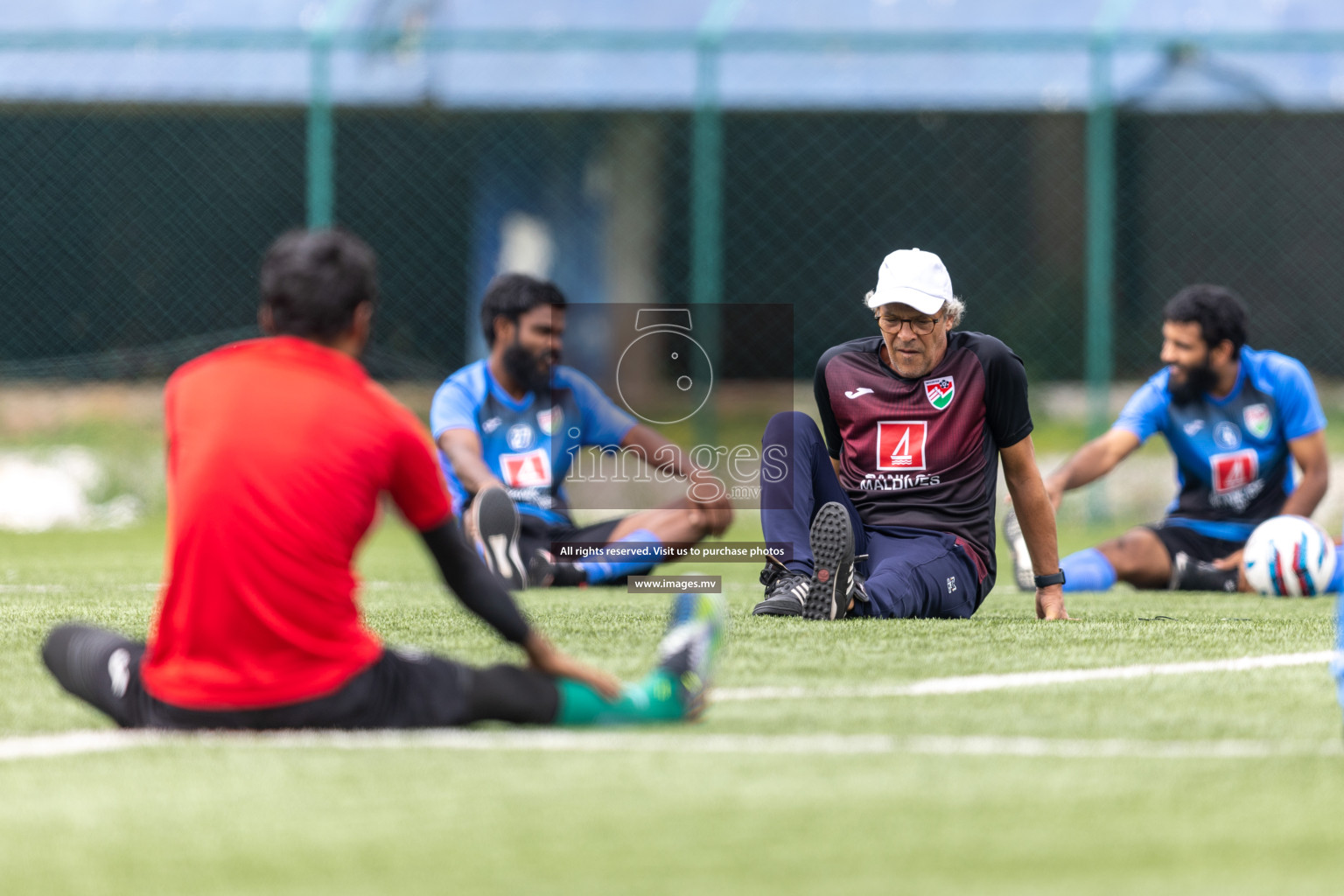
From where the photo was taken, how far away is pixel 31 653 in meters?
5.69

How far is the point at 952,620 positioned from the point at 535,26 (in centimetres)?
830

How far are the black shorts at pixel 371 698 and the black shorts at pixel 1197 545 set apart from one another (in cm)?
540

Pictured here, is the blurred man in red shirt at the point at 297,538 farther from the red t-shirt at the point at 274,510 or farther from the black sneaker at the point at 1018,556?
the black sneaker at the point at 1018,556

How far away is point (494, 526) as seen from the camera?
290 inches

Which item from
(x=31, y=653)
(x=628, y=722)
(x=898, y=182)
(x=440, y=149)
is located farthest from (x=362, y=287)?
(x=898, y=182)

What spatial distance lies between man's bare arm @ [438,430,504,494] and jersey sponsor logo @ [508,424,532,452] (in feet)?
1.10

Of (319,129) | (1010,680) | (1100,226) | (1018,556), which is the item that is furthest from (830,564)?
(319,129)

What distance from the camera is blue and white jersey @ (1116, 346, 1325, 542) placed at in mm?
8602

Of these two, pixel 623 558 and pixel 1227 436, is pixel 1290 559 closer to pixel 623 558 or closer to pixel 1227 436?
pixel 1227 436

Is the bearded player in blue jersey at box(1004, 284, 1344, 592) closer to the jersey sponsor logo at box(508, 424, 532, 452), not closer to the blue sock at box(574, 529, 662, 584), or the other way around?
the blue sock at box(574, 529, 662, 584)

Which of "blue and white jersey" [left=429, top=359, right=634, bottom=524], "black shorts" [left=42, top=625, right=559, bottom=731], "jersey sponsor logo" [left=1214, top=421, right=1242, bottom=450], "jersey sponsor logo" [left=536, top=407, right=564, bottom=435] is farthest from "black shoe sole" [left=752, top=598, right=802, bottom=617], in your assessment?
"jersey sponsor logo" [left=1214, top=421, right=1242, bottom=450]

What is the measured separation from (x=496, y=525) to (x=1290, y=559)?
3533 mm

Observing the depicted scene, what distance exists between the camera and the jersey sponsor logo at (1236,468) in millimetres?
8781

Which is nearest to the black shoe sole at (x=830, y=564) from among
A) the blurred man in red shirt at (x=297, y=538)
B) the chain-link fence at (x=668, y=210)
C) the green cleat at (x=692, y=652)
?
the green cleat at (x=692, y=652)
